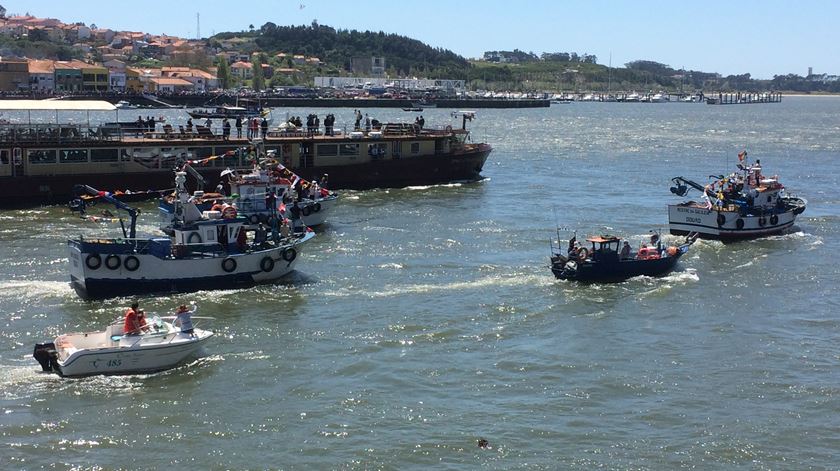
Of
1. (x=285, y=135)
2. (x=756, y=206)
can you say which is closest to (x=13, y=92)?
(x=285, y=135)

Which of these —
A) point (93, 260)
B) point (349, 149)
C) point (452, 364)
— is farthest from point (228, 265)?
point (349, 149)

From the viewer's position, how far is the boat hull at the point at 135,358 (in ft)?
98.9

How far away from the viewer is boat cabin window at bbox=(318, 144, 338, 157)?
71250 millimetres

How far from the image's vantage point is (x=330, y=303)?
3944cm

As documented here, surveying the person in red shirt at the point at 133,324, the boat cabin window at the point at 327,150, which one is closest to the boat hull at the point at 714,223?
the boat cabin window at the point at 327,150

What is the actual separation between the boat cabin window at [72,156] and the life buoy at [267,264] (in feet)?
87.6

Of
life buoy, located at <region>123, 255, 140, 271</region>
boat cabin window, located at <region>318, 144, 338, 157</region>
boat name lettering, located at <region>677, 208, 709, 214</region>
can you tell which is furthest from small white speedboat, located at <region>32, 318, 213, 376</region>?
boat cabin window, located at <region>318, 144, 338, 157</region>

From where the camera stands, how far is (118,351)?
30.5 meters

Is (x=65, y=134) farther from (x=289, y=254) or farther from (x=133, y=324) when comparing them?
(x=133, y=324)

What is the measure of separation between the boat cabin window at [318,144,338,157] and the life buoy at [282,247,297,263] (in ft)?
95.9

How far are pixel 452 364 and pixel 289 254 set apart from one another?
1228 cm

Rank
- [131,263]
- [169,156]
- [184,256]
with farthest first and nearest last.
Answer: [169,156] → [184,256] → [131,263]

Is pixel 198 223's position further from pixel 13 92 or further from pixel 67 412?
pixel 13 92

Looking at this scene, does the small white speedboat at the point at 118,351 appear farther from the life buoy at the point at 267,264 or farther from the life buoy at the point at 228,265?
the life buoy at the point at 267,264
